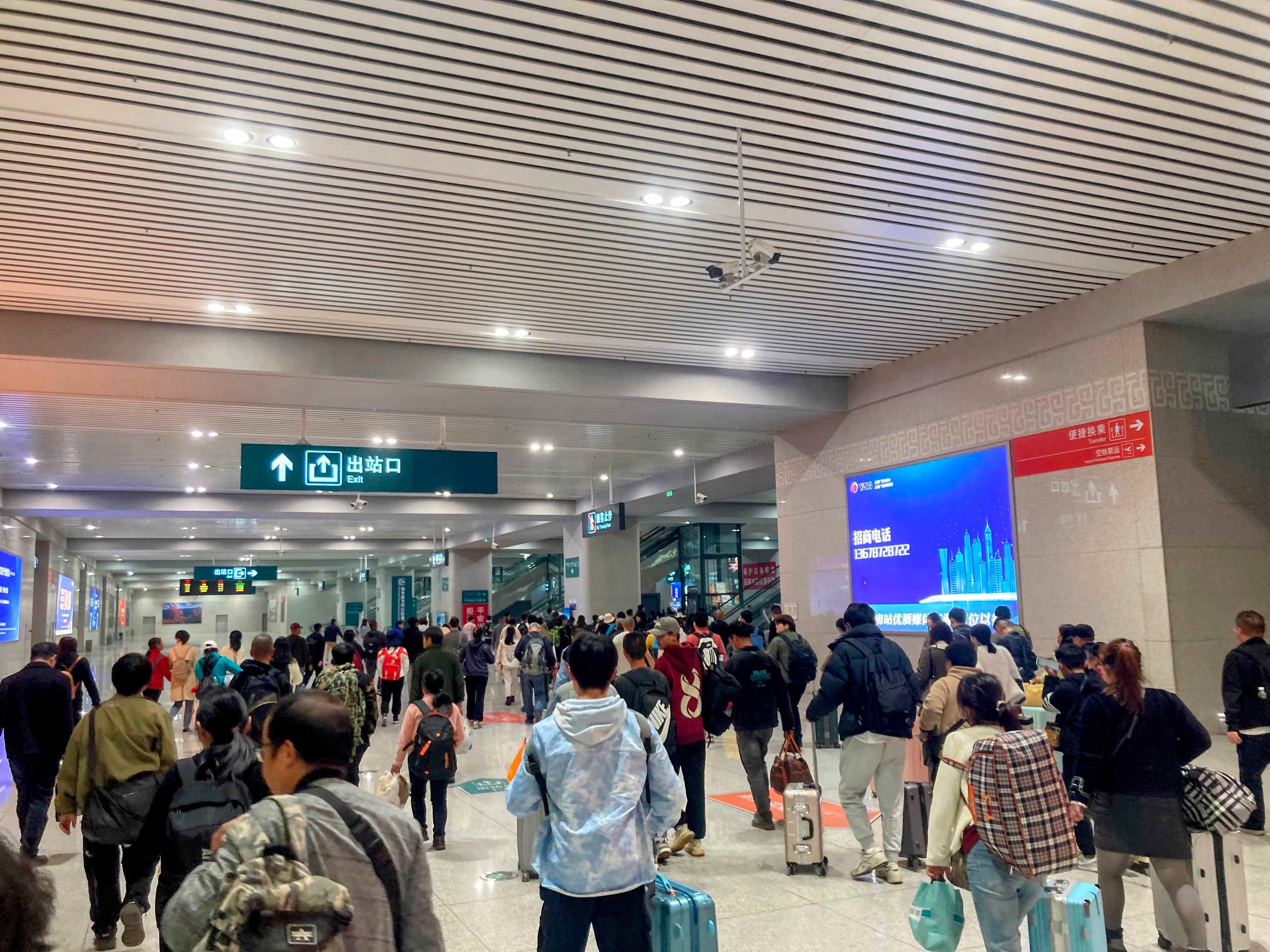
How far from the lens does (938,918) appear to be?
347 cm

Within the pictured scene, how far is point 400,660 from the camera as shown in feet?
41.1

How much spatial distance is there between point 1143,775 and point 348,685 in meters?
4.38

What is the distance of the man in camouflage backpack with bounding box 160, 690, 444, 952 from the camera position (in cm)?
164

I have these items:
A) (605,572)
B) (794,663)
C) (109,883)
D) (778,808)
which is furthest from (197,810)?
(605,572)

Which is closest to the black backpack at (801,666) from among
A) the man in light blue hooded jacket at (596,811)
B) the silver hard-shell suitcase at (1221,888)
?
the silver hard-shell suitcase at (1221,888)

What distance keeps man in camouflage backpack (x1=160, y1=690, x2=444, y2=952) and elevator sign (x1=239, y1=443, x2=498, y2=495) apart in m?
8.85

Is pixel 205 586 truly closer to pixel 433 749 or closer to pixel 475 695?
pixel 475 695

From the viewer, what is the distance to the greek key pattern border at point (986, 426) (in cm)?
865

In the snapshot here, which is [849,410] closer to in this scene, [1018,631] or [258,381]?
[1018,631]

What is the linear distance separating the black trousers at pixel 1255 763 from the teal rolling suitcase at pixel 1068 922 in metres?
3.08

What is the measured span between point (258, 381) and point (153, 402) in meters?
2.69

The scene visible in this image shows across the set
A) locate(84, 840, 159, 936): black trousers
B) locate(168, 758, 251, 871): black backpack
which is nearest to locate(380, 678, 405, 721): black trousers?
locate(84, 840, 159, 936): black trousers

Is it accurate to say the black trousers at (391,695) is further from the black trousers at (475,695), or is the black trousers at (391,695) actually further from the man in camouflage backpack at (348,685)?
the man in camouflage backpack at (348,685)

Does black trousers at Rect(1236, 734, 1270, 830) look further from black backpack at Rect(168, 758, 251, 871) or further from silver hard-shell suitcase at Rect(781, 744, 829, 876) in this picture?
black backpack at Rect(168, 758, 251, 871)
